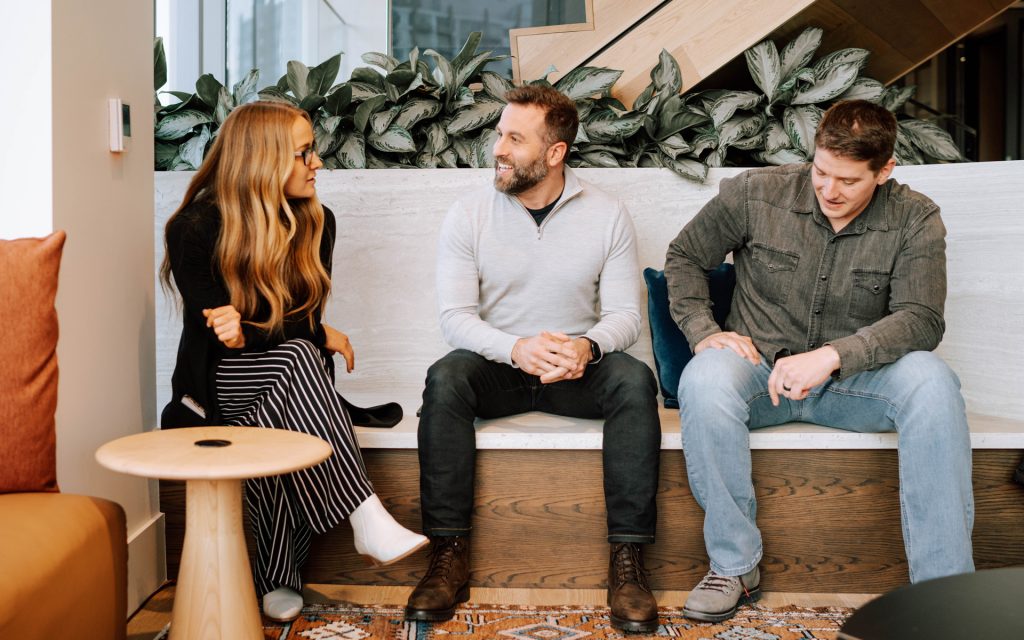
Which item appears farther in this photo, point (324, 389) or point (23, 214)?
point (324, 389)

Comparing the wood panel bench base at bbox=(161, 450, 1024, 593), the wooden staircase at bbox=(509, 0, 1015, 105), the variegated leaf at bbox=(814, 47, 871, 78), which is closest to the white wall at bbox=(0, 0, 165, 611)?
the wood panel bench base at bbox=(161, 450, 1024, 593)

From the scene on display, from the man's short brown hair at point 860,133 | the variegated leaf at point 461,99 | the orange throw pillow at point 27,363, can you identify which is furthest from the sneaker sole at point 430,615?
the variegated leaf at point 461,99

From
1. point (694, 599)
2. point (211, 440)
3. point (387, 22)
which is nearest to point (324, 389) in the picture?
point (211, 440)

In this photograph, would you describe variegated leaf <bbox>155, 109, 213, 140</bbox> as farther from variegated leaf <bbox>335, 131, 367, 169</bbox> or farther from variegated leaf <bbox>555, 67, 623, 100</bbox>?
variegated leaf <bbox>555, 67, 623, 100</bbox>

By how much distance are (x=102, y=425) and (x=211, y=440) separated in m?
0.51

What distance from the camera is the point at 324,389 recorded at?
6.33 ft

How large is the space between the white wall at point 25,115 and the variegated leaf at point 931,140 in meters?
2.37

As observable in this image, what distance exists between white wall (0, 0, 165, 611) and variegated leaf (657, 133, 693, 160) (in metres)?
1.45

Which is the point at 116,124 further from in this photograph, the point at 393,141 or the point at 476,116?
the point at 476,116

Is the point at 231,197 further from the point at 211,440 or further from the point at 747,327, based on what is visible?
the point at 747,327

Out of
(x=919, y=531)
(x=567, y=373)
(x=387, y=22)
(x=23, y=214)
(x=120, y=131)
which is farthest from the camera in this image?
(x=387, y=22)

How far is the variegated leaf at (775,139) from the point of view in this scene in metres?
2.83

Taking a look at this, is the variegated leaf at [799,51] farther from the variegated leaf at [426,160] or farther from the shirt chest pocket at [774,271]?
the variegated leaf at [426,160]

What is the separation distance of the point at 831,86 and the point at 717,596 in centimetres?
165
